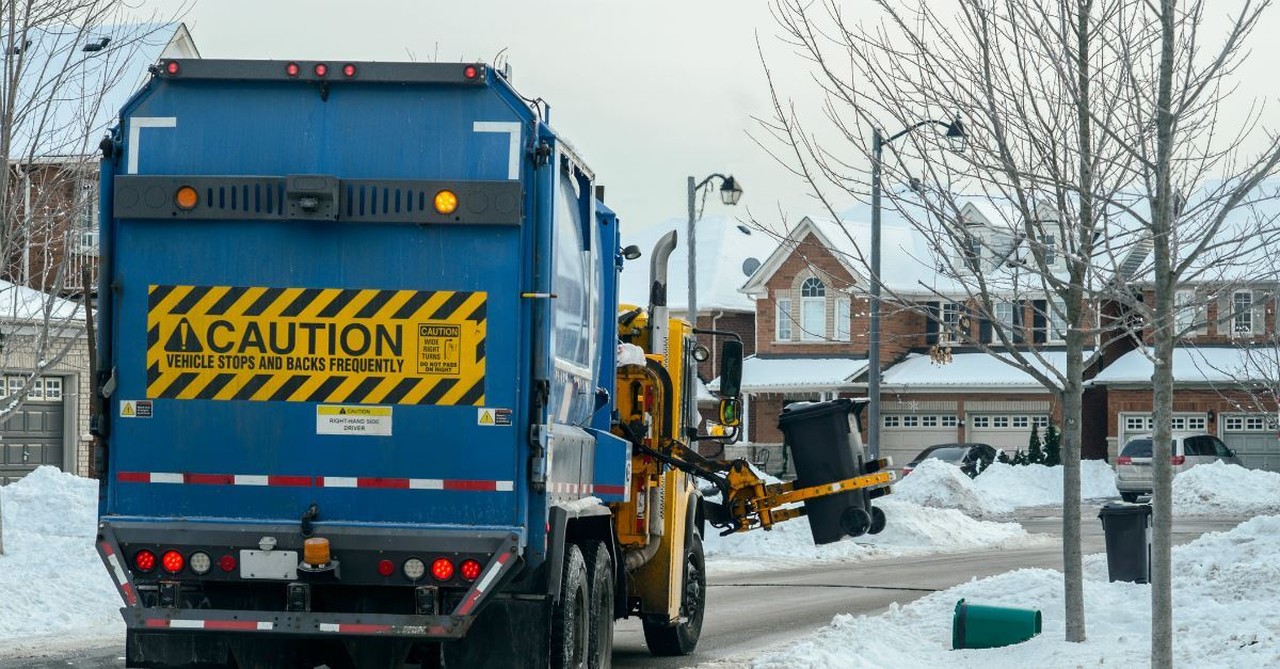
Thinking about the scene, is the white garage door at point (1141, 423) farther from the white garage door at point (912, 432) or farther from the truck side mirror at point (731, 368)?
the truck side mirror at point (731, 368)

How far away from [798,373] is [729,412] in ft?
128

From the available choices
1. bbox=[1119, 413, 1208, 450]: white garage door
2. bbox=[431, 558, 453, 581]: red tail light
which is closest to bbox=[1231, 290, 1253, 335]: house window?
bbox=[431, 558, 453, 581]: red tail light

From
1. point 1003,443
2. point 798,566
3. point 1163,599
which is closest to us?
point 1163,599

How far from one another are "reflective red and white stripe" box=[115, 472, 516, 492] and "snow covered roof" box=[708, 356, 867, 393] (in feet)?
136

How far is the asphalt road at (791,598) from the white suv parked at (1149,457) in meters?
11.4

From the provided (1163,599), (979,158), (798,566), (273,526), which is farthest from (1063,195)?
(798,566)

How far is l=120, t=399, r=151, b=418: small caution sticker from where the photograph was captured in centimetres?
823

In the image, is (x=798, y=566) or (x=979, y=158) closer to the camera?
(x=979, y=158)

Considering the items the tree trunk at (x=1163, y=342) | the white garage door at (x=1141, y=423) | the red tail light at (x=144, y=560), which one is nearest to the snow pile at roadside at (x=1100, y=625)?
the tree trunk at (x=1163, y=342)

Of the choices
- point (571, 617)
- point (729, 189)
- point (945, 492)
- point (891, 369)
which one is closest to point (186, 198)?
point (571, 617)

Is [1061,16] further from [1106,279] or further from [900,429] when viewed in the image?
[900,429]

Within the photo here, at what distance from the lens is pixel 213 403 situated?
823 cm

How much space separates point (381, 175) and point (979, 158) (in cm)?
360

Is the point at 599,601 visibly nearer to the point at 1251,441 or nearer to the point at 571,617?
the point at 571,617
